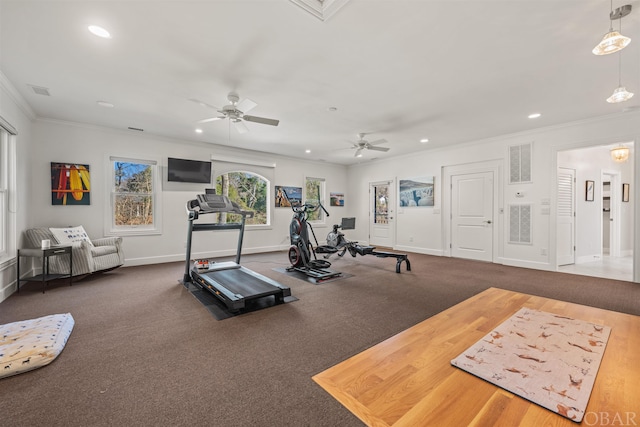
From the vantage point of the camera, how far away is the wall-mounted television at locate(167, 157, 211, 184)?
6.04 m

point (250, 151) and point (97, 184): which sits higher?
point (250, 151)

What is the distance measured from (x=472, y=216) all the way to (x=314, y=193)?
4.75 m

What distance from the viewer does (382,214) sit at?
878 cm

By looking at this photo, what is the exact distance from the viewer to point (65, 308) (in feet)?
10.5

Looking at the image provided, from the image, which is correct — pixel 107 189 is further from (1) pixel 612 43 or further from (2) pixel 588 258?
(2) pixel 588 258

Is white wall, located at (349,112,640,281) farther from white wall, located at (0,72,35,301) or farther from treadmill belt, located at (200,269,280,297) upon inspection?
white wall, located at (0,72,35,301)

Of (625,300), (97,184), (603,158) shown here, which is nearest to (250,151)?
(97,184)

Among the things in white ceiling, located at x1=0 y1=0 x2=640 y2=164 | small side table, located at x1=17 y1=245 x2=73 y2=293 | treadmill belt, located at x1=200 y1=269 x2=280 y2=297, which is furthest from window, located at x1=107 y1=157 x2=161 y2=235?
treadmill belt, located at x1=200 y1=269 x2=280 y2=297

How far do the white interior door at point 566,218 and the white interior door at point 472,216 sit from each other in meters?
1.19

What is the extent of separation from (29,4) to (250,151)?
5.14 m

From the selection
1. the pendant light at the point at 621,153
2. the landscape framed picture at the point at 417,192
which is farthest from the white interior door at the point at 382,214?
the pendant light at the point at 621,153

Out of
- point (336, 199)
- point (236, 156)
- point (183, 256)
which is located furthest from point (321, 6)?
point (336, 199)

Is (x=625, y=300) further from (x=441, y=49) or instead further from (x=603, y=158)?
(x=603, y=158)

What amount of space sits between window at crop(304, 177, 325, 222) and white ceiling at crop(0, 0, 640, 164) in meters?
→ 3.91
